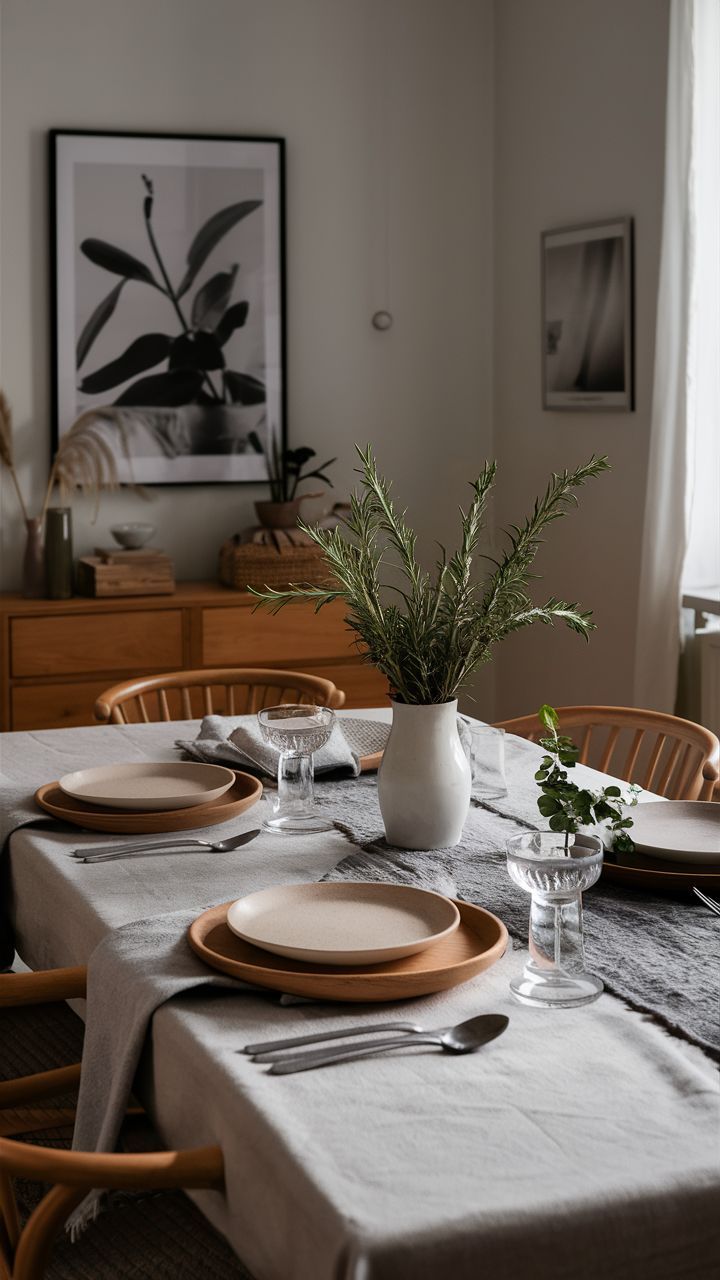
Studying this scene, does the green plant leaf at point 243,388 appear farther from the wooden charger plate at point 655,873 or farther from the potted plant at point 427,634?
the wooden charger plate at point 655,873

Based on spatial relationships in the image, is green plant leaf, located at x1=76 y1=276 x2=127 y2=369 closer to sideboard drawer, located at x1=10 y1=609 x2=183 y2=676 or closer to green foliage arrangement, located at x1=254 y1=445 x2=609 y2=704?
sideboard drawer, located at x1=10 y1=609 x2=183 y2=676

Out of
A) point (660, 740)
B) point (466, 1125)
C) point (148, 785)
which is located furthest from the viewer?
point (660, 740)

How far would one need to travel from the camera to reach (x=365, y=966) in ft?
4.54

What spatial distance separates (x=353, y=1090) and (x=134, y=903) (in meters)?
0.52

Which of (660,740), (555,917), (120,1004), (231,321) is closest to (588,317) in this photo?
(231,321)

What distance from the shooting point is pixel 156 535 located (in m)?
4.51

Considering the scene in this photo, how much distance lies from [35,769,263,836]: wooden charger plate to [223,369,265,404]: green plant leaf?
2.64 meters

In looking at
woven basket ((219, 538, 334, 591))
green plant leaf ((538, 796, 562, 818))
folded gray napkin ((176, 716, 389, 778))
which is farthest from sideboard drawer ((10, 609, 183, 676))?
green plant leaf ((538, 796, 562, 818))

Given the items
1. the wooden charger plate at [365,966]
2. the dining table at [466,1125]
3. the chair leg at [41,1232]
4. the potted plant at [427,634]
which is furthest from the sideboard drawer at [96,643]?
the chair leg at [41,1232]

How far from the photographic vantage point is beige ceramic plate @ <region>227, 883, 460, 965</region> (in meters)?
1.37

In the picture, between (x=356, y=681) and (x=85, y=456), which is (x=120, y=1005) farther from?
(x=85, y=456)

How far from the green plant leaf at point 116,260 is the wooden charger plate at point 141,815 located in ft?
8.74

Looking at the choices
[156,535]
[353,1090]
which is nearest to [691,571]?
[156,535]

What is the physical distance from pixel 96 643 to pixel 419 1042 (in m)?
2.97
